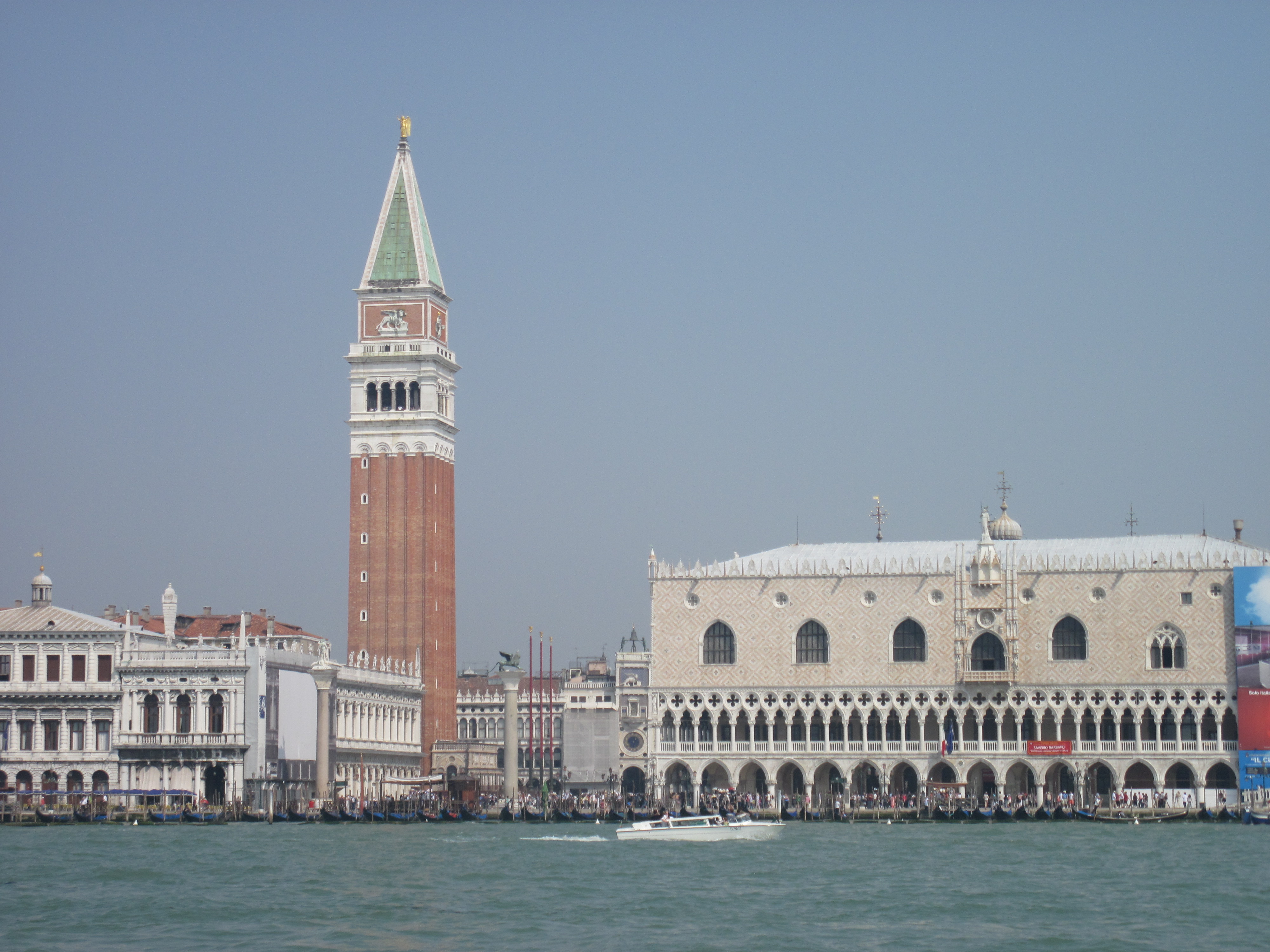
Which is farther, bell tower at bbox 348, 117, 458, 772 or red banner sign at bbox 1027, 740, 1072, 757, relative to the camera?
bell tower at bbox 348, 117, 458, 772

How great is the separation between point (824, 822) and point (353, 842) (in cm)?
1813

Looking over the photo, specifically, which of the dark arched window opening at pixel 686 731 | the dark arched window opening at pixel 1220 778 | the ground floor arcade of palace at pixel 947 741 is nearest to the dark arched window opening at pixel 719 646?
the ground floor arcade of palace at pixel 947 741

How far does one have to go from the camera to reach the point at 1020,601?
71.0 metres

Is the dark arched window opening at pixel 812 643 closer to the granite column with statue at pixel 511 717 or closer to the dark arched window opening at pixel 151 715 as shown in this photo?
the granite column with statue at pixel 511 717

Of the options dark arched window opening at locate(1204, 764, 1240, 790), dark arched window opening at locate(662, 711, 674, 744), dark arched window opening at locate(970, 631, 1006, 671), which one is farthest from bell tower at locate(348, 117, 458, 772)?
dark arched window opening at locate(1204, 764, 1240, 790)

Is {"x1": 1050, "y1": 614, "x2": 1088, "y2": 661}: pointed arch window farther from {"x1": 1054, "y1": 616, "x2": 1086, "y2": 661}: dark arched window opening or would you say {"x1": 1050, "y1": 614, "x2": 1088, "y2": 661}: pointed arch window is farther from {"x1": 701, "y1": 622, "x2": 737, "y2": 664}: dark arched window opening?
{"x1": 701, "y1": 622, "x2": 737, "y2": 664}: dark arched window opening

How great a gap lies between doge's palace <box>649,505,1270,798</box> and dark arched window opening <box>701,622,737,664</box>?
0.07 meters

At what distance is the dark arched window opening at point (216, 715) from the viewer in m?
74.4

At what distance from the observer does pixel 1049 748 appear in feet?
231

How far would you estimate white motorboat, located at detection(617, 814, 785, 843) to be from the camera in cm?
5591

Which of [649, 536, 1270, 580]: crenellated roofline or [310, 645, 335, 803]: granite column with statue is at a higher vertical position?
[649, 536, 1270, 580]: crenellated roofline

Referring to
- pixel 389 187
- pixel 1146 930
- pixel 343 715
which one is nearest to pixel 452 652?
pixel 343 715

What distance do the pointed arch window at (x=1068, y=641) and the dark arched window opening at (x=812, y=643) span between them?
26.4ft

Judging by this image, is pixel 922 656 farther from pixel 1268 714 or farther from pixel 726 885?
pixel 726 885
